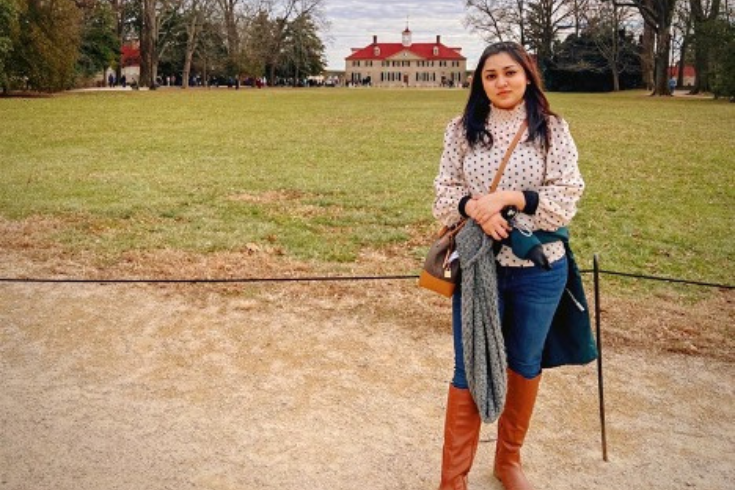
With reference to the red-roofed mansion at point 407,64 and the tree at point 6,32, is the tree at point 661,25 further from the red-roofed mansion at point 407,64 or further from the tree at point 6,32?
the red-roofed mansion at point 407,64

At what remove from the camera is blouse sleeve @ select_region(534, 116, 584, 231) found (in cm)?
290

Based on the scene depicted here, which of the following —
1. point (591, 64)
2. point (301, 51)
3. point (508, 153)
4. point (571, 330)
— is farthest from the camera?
point (301, 51)

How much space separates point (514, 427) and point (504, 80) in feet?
5.14

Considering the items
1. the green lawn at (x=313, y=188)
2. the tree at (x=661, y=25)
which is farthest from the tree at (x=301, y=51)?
the green lawn at (x=313, y=188)

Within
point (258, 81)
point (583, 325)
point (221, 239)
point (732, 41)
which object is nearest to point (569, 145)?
point (583, 325)

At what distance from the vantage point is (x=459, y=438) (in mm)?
3127

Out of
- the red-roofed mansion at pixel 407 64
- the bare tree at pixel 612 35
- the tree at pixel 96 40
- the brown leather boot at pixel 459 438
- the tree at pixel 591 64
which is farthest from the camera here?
the red-roofed mansion at pixel 407 64

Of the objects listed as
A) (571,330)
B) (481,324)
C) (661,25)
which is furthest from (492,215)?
(661,25)

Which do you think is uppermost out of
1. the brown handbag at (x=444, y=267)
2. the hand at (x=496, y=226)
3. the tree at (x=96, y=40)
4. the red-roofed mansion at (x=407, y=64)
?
the red-roofed mansion at (x=407, y=64)

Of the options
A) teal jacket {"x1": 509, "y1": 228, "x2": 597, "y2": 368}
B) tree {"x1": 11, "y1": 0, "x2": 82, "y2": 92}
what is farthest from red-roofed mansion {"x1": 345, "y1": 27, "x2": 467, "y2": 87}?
teal jacket {"x1": 509, "y1": 228, "x2": 597, "y2": 368}

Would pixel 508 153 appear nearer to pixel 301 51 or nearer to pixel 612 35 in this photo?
pixel 612 35

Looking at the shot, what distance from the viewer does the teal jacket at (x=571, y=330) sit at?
322 centimetres

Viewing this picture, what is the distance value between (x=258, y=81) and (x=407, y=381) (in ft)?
256

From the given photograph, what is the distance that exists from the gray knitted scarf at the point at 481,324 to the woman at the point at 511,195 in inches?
3.2
